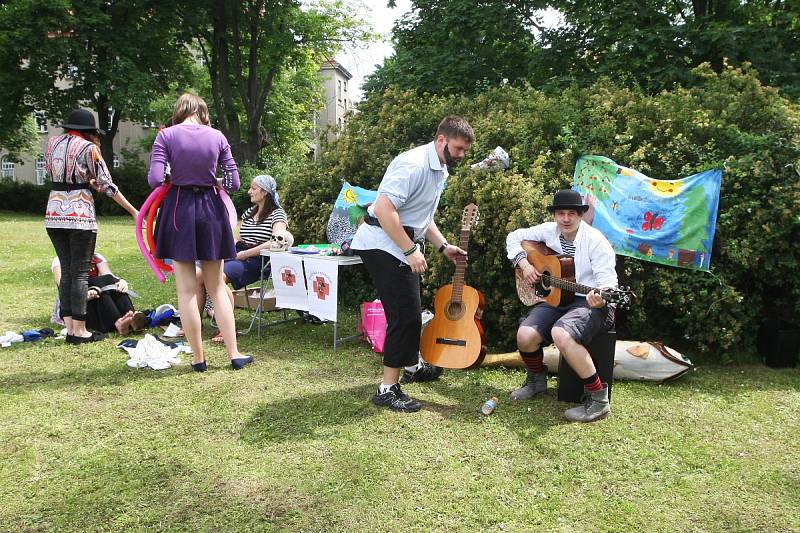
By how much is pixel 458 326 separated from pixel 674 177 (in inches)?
106

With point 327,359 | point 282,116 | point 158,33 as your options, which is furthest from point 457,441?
point 282,116

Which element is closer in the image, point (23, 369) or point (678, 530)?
point (678, 530)

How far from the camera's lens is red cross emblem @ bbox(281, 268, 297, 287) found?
229 inches

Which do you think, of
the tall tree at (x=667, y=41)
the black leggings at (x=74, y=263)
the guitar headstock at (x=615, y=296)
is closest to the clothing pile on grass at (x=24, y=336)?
the black leggings at (x=74, y=263)

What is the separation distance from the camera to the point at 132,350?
5.10 m

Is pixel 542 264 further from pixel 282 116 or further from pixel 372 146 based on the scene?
pixel 282 116

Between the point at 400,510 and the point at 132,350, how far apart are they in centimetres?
331

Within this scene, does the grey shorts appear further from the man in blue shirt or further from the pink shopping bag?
the pink shopping bag

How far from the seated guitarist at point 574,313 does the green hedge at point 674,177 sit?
0.52 meters

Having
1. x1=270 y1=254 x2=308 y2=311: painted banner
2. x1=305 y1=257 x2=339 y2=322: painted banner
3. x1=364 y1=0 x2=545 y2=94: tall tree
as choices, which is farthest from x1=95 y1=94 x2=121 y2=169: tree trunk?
x1=305 y1=257 x2=339 y2=322: painted banner

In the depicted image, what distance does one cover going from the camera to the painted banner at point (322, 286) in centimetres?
545

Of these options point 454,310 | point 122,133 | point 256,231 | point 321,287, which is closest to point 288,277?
point 321,287

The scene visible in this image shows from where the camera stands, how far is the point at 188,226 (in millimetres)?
4434

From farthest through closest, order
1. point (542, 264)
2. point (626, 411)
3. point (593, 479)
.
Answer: point (542, 264) < point (626, 411) < point (593, 479)
